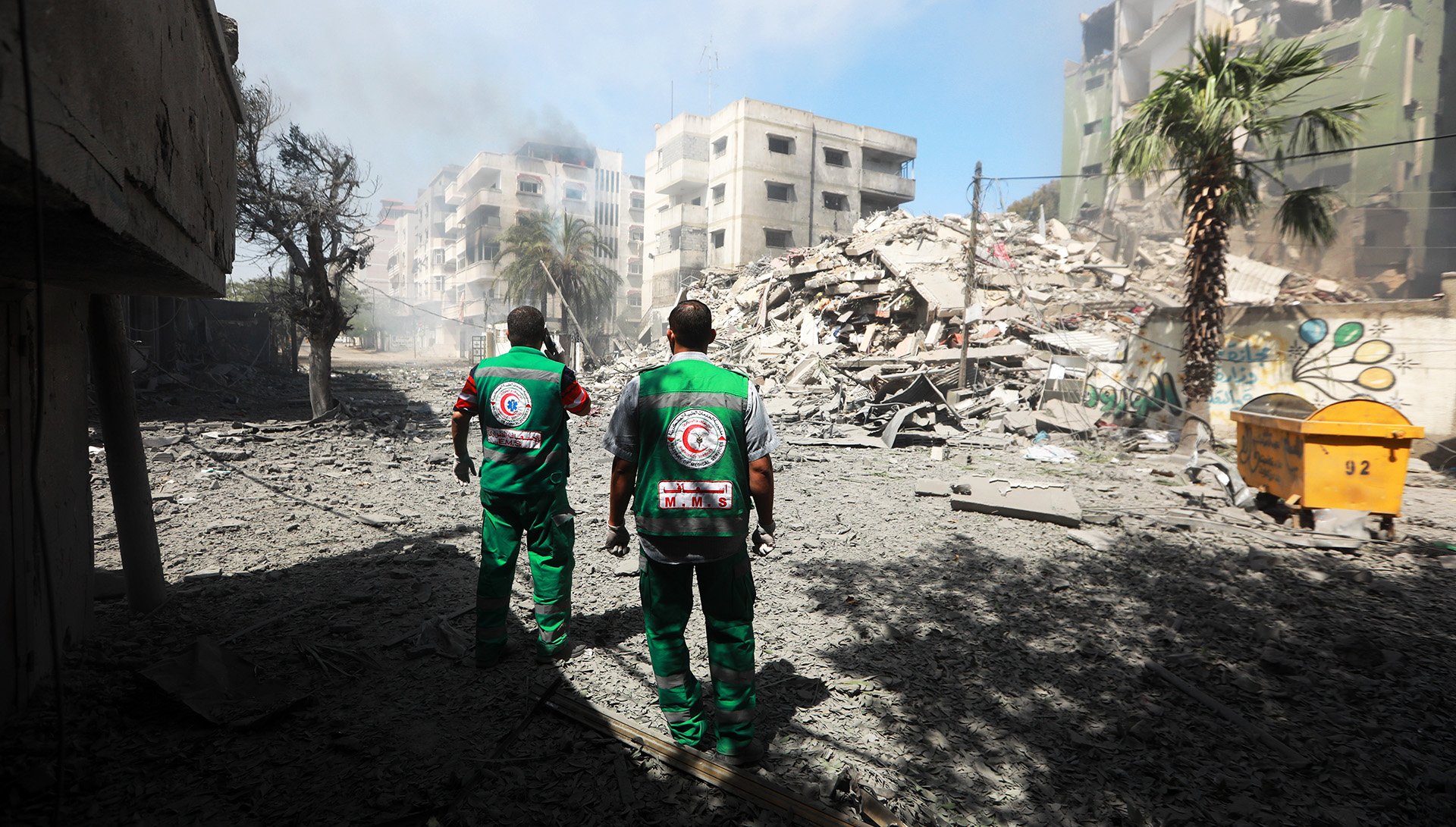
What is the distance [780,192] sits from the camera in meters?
37.4

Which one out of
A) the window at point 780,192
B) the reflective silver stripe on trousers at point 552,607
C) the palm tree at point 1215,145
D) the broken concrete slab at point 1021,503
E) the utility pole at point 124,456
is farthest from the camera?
the window at point 780,192

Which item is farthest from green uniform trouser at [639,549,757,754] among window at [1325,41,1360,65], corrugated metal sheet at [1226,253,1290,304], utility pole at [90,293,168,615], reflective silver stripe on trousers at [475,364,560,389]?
window at [1325,41,1360,65]

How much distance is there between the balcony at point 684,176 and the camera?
3912 cm

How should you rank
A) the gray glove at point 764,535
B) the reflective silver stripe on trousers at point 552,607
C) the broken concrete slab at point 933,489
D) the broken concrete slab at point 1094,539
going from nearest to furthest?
1. the gray glove at point 764,535
2. the reflective silver stripe on trousers at point 552,607
3. the broken concrete slab at point 1094,539
4. the broken concrete slab at point 933,489

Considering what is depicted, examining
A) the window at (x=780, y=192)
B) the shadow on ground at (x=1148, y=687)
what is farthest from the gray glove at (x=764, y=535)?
the window at (x=780, y=192)

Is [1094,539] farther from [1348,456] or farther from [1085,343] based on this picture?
[1085,343]

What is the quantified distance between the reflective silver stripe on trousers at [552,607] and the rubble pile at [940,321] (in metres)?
9.12

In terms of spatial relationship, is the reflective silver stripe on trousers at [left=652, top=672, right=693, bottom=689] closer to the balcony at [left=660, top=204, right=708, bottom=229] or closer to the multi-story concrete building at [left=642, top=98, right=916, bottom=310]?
the multi-story concrete building at [left=642, top=98, right=916, bottom=310]

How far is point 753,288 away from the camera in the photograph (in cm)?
2573

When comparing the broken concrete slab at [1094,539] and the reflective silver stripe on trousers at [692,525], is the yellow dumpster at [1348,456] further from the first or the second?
the reflective silver stripe on trousers at [692,525]

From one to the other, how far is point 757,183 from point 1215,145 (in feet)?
91.6

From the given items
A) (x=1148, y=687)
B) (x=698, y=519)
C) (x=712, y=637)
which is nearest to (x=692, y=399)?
(x=698, y=519)

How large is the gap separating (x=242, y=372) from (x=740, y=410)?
814 inches

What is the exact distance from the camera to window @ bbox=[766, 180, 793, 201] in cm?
3709
